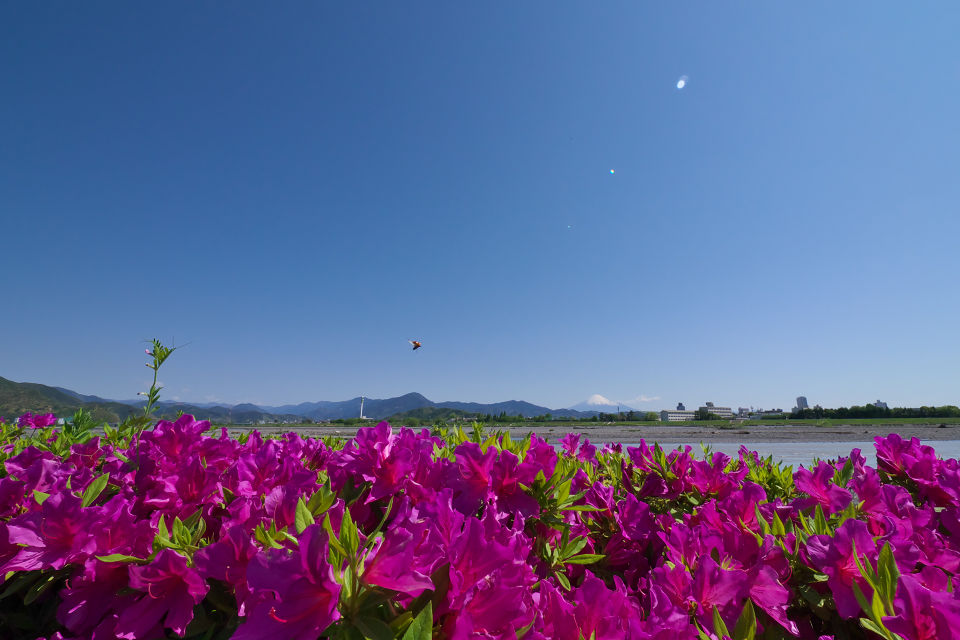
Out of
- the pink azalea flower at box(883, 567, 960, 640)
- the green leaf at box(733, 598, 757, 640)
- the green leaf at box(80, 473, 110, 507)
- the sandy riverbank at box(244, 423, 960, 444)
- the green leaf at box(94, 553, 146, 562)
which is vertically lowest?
the sandy riverbank at box(244, 423, 960, 444)

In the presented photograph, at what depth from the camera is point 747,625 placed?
2.64 feet

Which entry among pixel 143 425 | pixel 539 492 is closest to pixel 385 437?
pixel 539 492

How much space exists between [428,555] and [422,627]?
0.34 feet

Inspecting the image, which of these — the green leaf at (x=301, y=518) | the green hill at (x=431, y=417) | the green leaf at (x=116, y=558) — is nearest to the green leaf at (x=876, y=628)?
the green leaf at (x=301, y=518)

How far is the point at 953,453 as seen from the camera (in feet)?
17.4

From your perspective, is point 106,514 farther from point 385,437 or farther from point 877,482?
point 877,482

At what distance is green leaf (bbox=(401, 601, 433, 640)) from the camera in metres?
0.61

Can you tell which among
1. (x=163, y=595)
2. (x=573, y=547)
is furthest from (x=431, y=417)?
(x=163, y=595)

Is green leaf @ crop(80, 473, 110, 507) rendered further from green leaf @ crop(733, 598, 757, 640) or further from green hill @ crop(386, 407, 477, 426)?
green hill @ crop(386, 407, 477, 426)

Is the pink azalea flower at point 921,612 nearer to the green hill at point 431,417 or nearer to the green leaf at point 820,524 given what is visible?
the green leaf at point 820,524

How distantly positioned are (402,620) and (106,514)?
80 centimetres

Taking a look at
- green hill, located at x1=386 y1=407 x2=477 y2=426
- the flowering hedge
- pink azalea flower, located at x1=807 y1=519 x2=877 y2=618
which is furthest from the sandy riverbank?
pink azalea flower, located at x1=807 y1=519 x2=877 y2=618

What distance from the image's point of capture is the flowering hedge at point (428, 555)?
2.23 ft

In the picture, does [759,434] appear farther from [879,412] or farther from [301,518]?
[879,412]
